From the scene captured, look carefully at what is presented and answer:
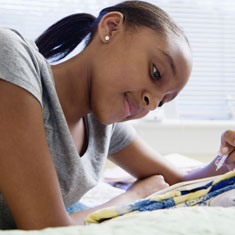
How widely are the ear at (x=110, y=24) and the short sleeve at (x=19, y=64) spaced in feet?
0.70

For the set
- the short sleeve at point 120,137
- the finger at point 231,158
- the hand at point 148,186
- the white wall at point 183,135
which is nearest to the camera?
the finger at point 231,158

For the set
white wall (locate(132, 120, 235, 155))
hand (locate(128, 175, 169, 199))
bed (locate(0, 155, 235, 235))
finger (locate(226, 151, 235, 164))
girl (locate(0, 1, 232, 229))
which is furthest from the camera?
white wall (locate(132, 120, 235, 155))

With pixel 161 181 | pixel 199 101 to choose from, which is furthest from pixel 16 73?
pixel 199 101

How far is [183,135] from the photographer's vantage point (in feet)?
8.01

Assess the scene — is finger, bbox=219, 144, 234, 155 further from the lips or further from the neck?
the neck

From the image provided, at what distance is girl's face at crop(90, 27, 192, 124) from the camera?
3.24 feet

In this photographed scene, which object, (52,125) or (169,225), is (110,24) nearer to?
(52,125)

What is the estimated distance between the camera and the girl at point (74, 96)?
792 millimetres

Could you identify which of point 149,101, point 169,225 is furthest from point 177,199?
point 149,101

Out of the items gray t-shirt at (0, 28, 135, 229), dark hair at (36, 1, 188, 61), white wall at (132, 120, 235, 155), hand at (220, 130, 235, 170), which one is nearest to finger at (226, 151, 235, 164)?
hand at (220, 130, 235, 170)

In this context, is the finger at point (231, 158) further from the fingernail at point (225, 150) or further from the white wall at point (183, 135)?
the white wall at point (183, 135)

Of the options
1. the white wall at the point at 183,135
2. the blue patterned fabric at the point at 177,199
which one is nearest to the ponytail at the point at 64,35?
the blue patterned fabric at the point at 177,199

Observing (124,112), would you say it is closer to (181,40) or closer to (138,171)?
(181,40)

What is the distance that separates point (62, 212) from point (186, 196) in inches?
10.4
